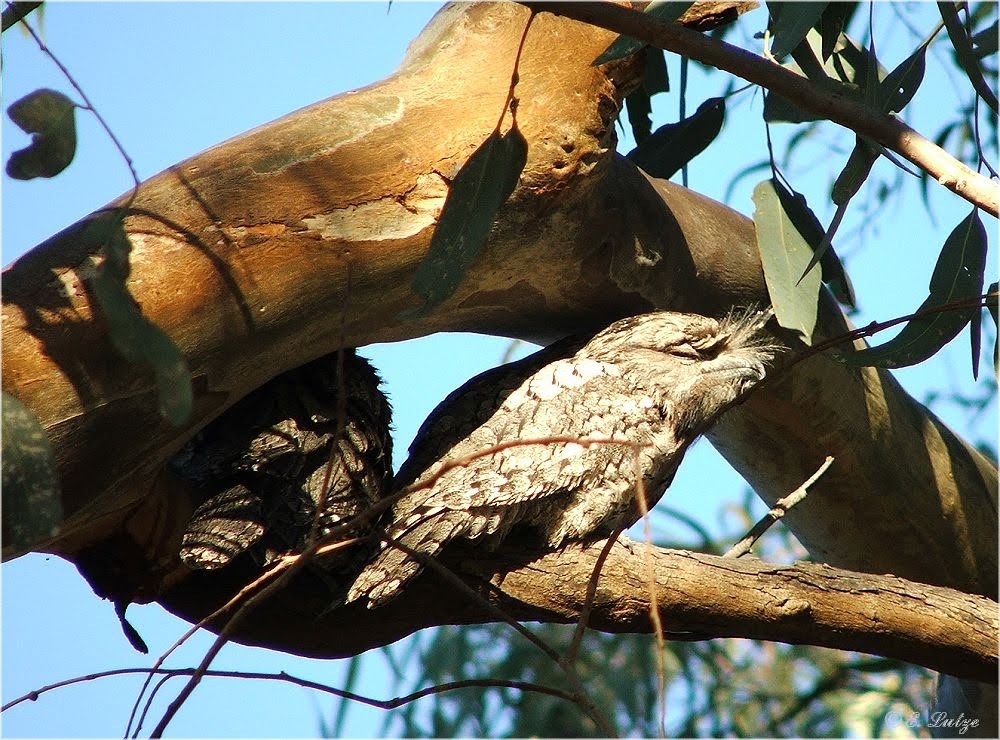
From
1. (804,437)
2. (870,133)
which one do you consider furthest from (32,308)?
(804,437)

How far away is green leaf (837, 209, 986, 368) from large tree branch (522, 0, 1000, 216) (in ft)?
1.29

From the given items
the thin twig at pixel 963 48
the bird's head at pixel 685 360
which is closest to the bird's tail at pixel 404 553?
the bird's head at pixel 685 360

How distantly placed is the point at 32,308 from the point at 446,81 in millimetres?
690

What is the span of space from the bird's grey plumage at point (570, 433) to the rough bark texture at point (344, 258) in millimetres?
117

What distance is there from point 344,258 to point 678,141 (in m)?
0.98

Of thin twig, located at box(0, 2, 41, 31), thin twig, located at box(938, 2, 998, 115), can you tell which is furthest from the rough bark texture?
thin twig, located at box(938, 2, 998, 115)

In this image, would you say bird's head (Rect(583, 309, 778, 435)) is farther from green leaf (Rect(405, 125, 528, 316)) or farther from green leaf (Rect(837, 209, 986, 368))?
green leaf (Rect(405, 125, 528, 316))

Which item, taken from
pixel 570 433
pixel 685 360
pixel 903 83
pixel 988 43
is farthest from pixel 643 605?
pixel 988 43

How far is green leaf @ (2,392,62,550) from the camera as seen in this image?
3.44 ft

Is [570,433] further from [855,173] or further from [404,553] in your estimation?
[855,173]

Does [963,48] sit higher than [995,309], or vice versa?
[963,48]

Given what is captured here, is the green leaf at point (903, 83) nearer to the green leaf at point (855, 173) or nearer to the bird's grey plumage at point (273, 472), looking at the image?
the green leaf at point (855, 173)

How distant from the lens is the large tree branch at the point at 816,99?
1.29 m

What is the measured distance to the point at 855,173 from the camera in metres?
1.61
